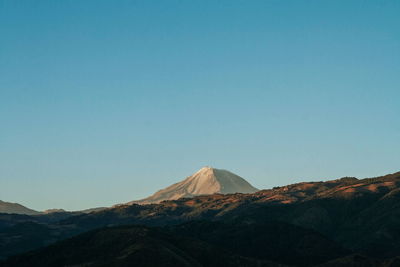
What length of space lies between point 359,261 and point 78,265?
314ft

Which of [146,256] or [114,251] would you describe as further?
[114,251]

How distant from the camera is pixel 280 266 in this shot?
193375mm

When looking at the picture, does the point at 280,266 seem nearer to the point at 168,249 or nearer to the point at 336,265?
the point at 336,265

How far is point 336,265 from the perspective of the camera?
19250cm

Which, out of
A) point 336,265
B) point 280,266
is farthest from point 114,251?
point 336,265

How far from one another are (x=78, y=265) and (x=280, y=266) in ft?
226

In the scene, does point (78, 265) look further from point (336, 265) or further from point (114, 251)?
point (336, 265)

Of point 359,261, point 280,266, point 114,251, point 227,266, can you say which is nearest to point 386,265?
point 359,261

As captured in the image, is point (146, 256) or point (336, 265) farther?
point (336, 265)

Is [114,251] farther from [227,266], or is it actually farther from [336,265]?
[336,265]

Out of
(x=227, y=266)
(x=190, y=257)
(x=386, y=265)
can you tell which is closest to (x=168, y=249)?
(x=190, y=257)

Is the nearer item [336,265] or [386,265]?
[386,265]

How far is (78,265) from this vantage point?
603 feet

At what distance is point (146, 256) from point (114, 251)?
25.5 metres
